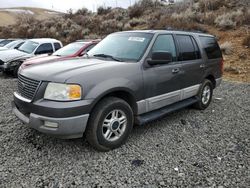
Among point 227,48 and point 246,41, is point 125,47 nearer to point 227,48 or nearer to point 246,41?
point 227,48

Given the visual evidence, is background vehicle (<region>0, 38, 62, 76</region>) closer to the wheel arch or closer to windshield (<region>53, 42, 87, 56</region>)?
windshield (<region>53, 42, 87, 56</region>)

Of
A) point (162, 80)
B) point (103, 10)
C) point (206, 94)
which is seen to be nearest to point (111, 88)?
point (162, 80)

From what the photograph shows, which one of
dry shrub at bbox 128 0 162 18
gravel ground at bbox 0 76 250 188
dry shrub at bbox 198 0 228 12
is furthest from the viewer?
dry shrub at bbox 128 0 162 18

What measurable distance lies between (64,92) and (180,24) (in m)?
14.6

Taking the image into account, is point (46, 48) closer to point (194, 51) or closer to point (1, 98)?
point (1, 98)

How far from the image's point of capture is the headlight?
3479 millimetres

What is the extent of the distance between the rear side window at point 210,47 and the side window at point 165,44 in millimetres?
1323

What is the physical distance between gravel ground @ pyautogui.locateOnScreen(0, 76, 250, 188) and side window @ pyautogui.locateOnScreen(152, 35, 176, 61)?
1.47 metres

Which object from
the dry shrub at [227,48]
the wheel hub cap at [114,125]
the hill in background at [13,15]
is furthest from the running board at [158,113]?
the hill in background at [13,15]

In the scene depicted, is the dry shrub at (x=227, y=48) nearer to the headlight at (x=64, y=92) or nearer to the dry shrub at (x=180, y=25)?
the dry shrub at (x=180, y=25)

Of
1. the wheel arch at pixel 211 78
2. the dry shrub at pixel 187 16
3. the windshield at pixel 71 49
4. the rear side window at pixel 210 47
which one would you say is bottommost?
the wheel arch at pixel 211 78

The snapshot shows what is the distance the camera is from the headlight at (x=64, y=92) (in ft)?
11.4

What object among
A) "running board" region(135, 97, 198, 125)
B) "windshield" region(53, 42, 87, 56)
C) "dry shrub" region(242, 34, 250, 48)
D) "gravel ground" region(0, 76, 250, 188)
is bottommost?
"gravel ground" region(0, 76, 250, 188)

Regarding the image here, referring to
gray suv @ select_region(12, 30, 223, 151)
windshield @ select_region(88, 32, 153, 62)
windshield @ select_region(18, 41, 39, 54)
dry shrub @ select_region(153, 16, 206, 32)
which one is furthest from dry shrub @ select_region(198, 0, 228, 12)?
windshield @ select_region(88, 32, 153, 62)
